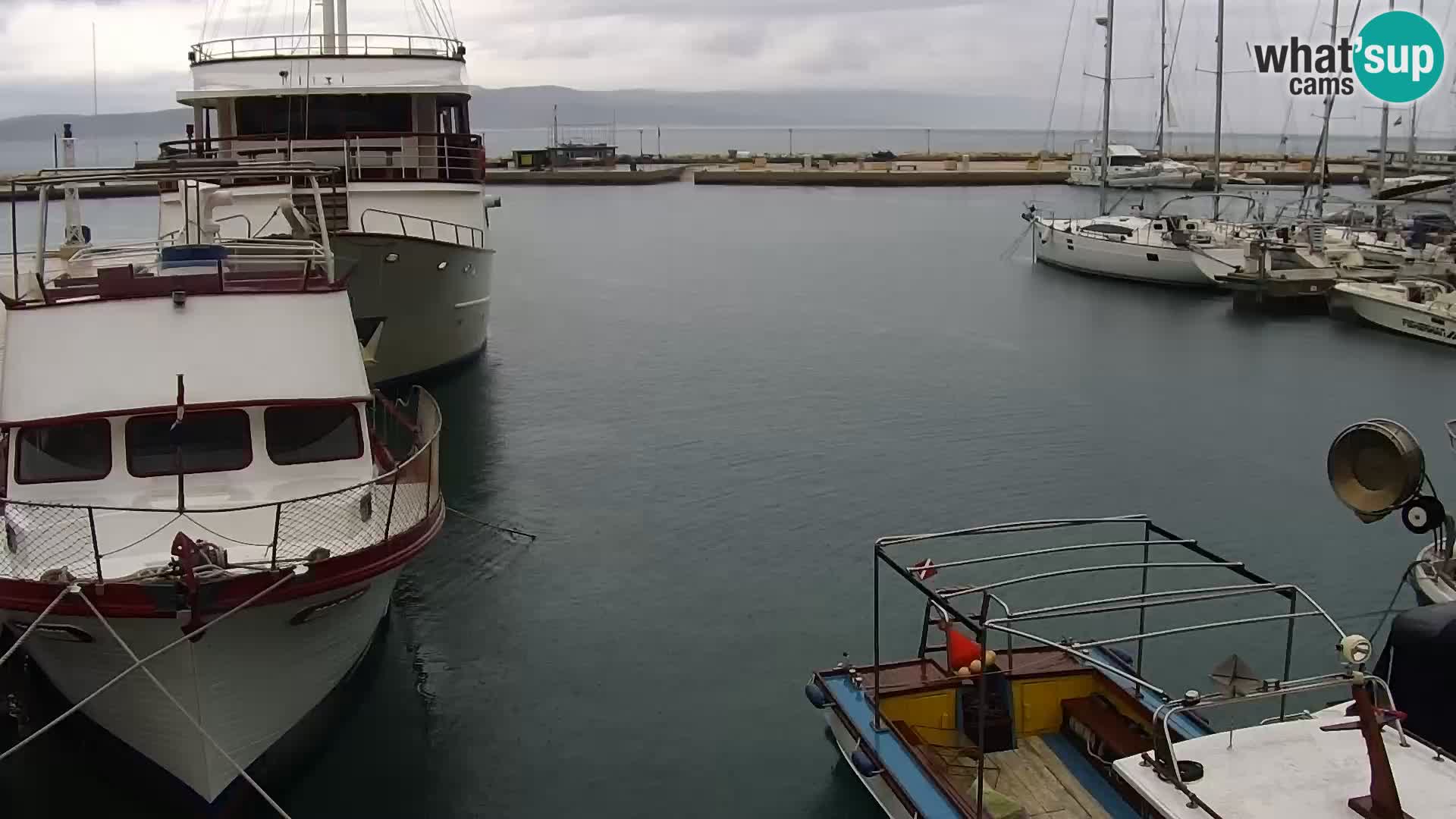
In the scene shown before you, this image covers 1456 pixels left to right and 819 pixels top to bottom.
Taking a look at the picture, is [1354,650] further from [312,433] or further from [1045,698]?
[312,433]

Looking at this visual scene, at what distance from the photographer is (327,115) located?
101 ft

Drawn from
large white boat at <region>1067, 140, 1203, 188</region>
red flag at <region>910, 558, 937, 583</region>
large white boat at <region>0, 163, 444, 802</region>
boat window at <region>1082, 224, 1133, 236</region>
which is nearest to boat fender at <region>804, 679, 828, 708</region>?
red flag at <region>910, 558, 937, 583</region>

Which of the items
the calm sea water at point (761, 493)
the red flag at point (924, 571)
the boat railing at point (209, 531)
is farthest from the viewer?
the calm sea water at point (761, 493)

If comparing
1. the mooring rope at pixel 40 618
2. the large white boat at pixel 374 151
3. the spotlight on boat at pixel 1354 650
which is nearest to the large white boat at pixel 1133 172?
the large white boat at pixel 374 151

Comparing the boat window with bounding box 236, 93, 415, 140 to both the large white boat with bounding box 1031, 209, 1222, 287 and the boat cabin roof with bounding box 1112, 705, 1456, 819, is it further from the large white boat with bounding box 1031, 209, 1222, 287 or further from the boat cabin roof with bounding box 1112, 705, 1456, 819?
the large white boat with bounding box 1031, 209, 1222, 287

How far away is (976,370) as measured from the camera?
3600cm

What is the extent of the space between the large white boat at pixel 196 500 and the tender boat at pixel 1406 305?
111 feet

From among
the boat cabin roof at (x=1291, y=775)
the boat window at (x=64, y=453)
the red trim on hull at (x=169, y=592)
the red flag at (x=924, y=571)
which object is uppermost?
the boat window at (x=64, y=453)

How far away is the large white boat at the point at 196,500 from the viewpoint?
11.9m

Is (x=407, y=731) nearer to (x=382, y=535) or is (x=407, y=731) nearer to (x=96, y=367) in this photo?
(x=382, y=535)

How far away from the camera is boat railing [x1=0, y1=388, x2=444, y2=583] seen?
39.9 ft

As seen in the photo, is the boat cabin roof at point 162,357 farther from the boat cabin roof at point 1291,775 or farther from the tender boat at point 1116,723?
the boat cabin roof at point 1291,775

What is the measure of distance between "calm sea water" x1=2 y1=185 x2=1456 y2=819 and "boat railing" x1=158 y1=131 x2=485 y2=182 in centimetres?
580

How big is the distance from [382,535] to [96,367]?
369 cm
